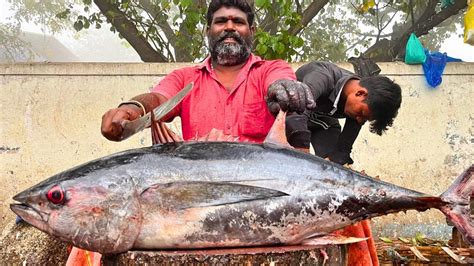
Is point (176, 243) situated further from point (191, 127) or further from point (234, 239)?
point (191, 127)

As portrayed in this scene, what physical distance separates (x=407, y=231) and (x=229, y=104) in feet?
11.3

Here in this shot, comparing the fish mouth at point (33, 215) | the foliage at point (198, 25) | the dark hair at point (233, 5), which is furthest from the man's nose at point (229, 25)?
the foliage at point (198, 25)

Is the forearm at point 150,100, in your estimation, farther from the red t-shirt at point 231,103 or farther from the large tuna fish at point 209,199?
the large tuna fish at point 209,199

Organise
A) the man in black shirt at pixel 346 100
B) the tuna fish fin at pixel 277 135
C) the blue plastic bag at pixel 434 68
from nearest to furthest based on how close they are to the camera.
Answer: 1. the tuna fish fin at pixel 277 135
2. the man in black shirt at pixel 346 100
3. the blue plastic bag at pixel 434 68

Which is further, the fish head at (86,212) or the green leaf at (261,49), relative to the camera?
the green leaf at (261,49)

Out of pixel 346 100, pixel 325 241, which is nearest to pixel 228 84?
pixel 346 100

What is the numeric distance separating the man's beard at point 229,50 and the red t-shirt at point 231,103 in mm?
71

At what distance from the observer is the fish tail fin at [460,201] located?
2141 millimetres

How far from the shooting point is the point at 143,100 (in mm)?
2818

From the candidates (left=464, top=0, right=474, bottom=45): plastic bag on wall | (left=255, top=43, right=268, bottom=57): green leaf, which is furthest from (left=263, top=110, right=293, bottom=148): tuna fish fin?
(left=464, top=0, right=474, bottom=45): plastic bag on wall

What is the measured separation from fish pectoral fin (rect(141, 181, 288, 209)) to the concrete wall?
380cm

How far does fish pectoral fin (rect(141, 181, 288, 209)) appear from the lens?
6.28ft

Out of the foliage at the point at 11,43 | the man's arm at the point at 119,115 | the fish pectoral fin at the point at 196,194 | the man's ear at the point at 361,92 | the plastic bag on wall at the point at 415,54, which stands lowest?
the fish pectoral fin at the point at 196,194

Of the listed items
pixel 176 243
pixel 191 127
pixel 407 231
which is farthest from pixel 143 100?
pixel 407 231
